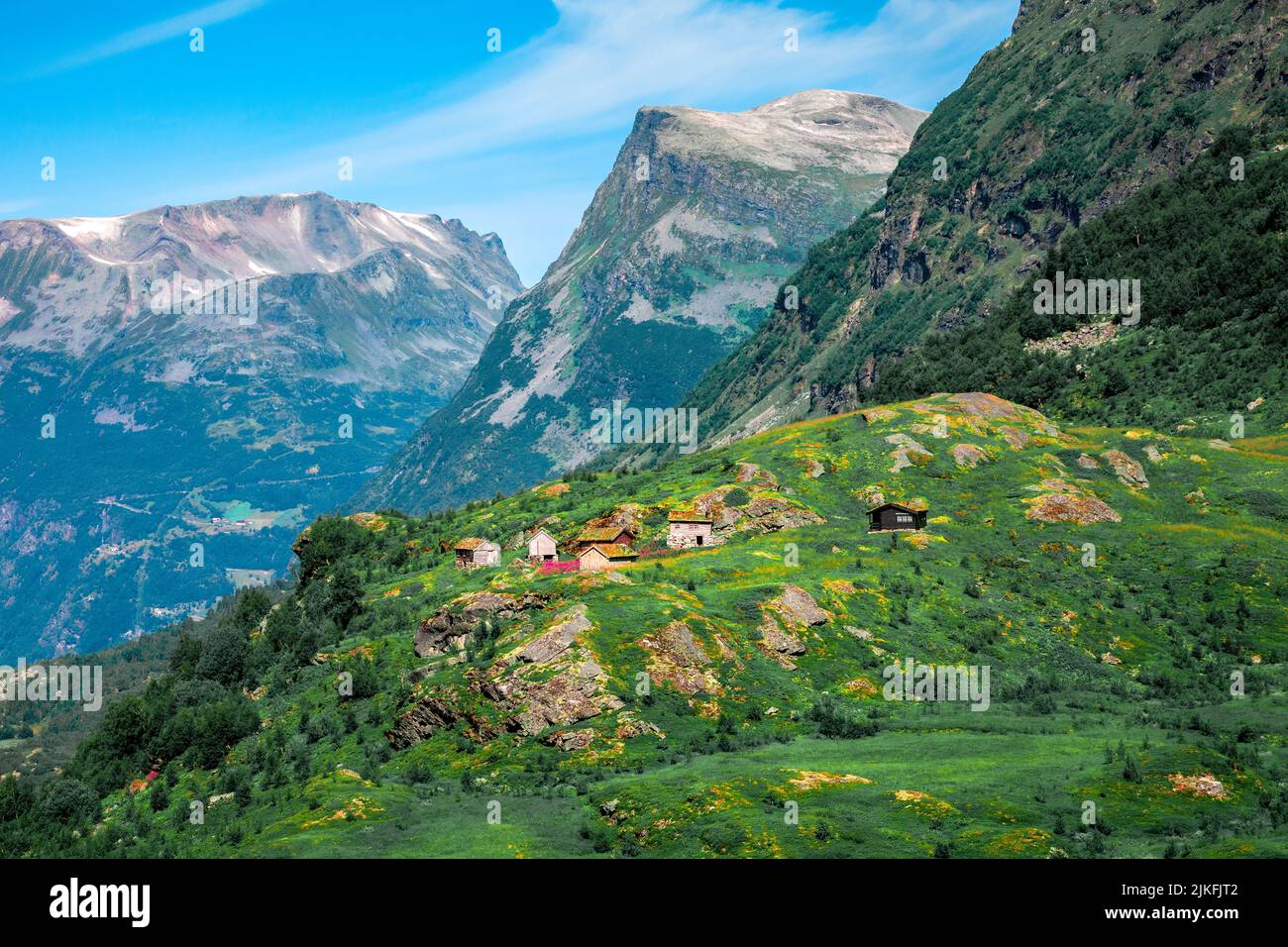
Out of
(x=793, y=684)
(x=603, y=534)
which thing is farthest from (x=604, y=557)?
(x=793, y=684)

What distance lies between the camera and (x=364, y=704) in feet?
362

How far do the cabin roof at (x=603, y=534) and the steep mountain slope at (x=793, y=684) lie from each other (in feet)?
12.7

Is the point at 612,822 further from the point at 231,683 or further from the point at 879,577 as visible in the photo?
the point at 231,683

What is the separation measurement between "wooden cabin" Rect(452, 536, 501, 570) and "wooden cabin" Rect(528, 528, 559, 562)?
8.49 metres

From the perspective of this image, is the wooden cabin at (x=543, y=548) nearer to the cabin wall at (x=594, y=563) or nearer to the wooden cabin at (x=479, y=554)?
the wooden cabin at (x=479, y=554)

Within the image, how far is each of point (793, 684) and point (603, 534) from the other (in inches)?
1972

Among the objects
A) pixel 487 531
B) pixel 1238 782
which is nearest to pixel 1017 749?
pixel 1238 782

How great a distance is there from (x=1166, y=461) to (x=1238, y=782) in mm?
96186

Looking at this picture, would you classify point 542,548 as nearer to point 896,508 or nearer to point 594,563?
A: point 594,563

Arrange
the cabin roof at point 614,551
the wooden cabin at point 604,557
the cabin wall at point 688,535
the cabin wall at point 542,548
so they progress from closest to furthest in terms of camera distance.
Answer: the wooden cabin at point 604,557, the cabin roof at point 614,551, the cabin wall at point 688,535, the cabin wall at point 542,548

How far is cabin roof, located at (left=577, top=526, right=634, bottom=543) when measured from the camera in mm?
142625

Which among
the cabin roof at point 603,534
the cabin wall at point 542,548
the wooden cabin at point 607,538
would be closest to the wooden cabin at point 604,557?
the wooden cabin at point 607,538

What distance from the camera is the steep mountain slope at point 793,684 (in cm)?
6625
